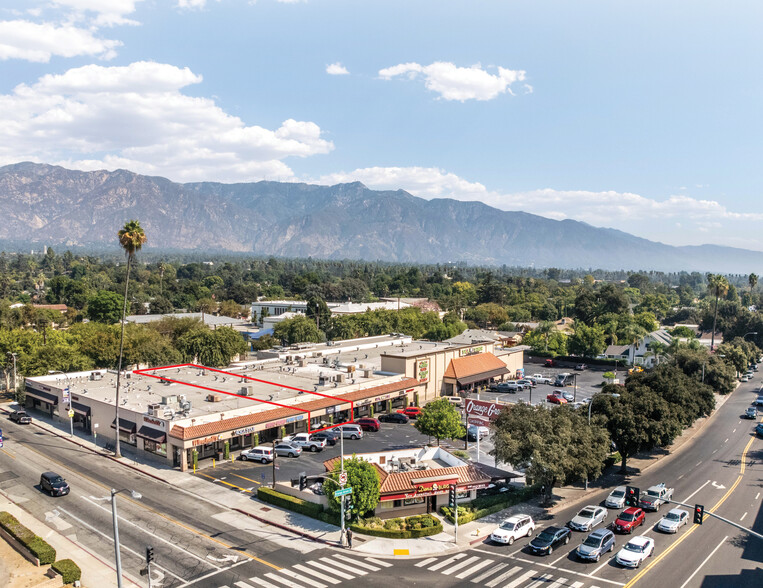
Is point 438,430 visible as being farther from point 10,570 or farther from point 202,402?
point 10,570

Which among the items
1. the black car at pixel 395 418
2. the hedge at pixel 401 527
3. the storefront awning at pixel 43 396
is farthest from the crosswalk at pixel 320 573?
the storefront awning at pixel 43 396

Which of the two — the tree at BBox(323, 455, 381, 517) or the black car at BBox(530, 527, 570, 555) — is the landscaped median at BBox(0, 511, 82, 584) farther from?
the black car at BBox(530, 527, 570, 555)

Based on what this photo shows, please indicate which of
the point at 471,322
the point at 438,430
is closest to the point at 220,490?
the point at 438,430

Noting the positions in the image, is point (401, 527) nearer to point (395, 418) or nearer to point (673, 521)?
point (673, 521)

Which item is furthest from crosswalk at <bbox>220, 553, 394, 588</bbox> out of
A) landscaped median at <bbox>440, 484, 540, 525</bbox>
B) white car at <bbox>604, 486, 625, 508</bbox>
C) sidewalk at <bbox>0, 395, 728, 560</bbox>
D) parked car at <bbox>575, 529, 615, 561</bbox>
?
white car at <bbox>604, 486, 625, 508</bbox>

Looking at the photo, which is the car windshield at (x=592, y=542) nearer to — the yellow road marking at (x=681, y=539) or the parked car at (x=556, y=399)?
the yellow road marking at (x=681, y=539)

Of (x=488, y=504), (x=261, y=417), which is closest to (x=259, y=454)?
(x=261, y=417)
